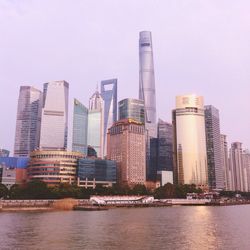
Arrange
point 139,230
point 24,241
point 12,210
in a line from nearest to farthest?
point 24,241 < point 139,230 < point 12,210

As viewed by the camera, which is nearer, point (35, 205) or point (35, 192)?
point (35, 205)

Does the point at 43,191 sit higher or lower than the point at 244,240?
higher

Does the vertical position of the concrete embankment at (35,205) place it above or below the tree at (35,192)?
below

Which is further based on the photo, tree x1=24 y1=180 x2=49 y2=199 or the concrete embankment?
tree x1=24 y1=180 x2=49 y2=199

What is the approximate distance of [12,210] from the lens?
494 feet

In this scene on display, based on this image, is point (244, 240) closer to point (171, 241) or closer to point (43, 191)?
point (171, 241)

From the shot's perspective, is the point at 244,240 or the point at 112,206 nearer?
the point at 244,240

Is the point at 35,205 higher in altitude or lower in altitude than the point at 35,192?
lower

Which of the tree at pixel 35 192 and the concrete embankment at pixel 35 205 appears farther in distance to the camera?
the tree at pixel 35 192

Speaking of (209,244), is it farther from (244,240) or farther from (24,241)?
(24,241)

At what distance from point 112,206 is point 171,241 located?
136 metres

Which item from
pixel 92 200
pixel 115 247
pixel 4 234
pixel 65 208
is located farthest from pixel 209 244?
pixel 92 200

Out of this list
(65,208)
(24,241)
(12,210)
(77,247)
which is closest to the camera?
(77,247)

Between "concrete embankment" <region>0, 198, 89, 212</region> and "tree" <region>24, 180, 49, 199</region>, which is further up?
"tree" <region>24, 180, 49, 199</region>
